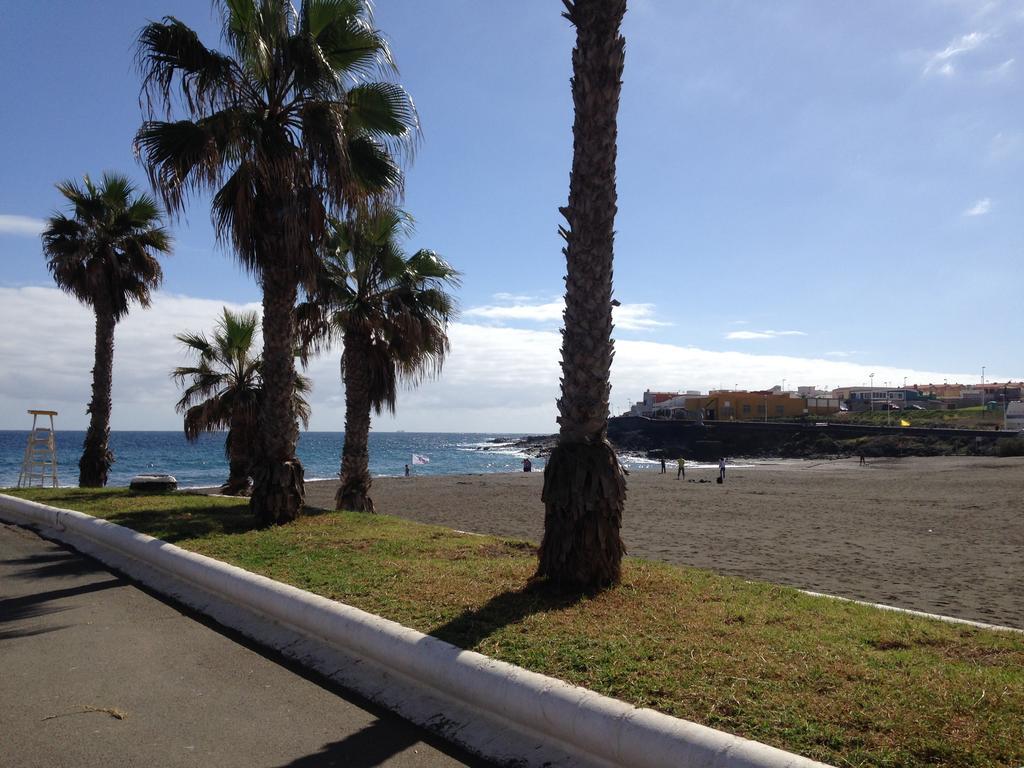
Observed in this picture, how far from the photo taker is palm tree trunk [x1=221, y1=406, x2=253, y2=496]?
829 inches

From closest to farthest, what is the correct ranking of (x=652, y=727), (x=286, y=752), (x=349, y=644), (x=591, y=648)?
(x=652, y=727) < (x=286, y=752) < (x=591, y=648) < (x=349, y=644)

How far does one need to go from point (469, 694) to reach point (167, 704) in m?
1.85

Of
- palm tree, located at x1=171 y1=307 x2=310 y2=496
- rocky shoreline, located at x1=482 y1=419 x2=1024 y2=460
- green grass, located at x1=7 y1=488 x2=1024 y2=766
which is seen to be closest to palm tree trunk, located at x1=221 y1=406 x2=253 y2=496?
palm tree, located at x1=171 y1=307 x2=310 y2=496

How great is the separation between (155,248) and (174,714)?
57.0 feet

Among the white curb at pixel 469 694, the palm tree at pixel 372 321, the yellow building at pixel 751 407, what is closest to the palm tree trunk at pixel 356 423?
the palm tree at pixel 372 321

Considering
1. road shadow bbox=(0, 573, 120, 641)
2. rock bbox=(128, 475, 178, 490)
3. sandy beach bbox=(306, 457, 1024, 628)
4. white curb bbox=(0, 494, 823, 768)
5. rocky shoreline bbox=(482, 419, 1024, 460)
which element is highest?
rocky shoreline bbox=(482, 419, 1024, 460)

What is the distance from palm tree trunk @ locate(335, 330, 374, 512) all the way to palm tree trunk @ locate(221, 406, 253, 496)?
5772 mm

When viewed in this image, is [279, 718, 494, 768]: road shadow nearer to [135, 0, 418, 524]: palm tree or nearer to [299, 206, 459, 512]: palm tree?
[135, 0, 418, 524]: palm tree

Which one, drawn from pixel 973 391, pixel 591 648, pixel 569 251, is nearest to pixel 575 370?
pixel 569 251

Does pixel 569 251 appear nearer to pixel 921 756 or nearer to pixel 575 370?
pixel 575 370

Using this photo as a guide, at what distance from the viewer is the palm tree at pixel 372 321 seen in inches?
626

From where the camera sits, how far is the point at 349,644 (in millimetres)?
5602

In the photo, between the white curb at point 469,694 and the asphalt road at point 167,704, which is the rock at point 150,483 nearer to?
the asphalt road at point 167,704

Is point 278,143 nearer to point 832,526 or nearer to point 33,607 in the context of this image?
point 33,607
